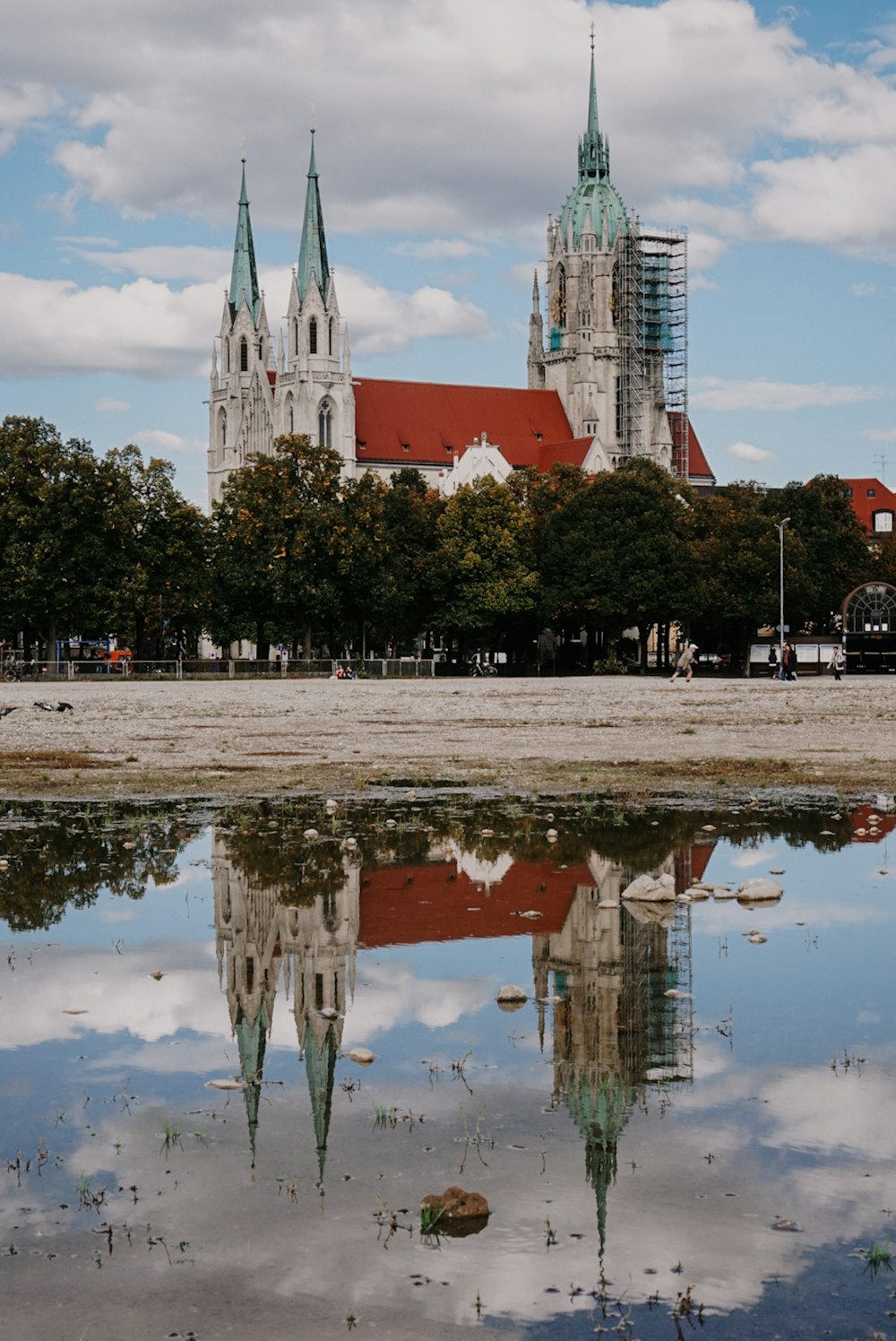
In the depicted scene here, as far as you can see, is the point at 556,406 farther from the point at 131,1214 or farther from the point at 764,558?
the point at 131,1214

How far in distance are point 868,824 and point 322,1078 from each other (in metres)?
9.54

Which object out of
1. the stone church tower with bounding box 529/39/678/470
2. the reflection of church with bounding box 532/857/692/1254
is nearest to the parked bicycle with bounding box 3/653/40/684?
the reflection of church with bounding box 532/857/692/1254

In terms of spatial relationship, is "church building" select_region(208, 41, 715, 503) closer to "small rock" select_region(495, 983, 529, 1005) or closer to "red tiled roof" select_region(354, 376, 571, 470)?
"red tiled roof" select_region(354, 376, 571, 470)

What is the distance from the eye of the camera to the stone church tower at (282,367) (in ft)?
487

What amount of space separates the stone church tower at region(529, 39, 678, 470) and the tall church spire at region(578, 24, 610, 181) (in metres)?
0.09

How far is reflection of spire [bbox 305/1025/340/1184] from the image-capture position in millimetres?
5711

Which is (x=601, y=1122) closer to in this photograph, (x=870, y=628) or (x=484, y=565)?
(x=870, y=628)

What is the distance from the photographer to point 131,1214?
5.05 meters

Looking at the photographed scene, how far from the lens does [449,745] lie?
26.8m

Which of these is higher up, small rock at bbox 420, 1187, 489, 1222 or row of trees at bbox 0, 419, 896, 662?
row of trees at bbox 0, 419, 896, 662

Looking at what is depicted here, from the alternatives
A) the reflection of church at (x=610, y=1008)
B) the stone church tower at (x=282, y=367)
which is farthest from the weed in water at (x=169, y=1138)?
the stone church tower at (x=282, y=367)

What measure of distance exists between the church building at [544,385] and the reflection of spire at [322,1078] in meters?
144

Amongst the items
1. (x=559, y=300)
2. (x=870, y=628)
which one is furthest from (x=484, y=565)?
(x=559, y=300)

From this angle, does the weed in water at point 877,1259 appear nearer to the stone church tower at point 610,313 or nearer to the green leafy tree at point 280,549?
the green leafy tree at point 280,549
